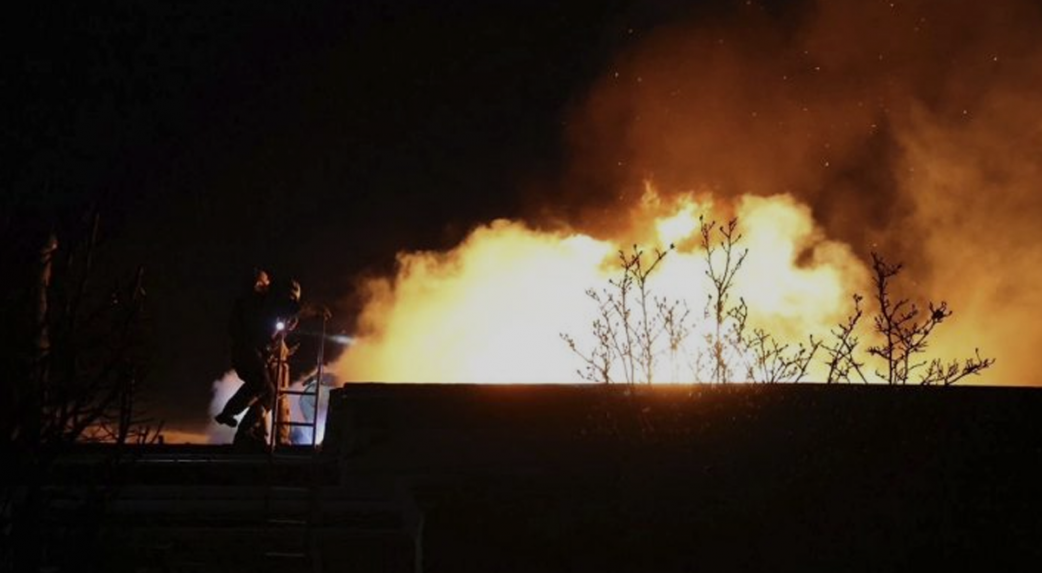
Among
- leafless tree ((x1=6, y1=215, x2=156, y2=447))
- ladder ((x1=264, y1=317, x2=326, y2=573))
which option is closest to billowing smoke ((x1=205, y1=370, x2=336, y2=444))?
ladder ((x1=264, y1=317, x2=326, y2=573))

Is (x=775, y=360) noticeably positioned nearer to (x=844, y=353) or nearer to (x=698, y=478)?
(x=844, y=353)

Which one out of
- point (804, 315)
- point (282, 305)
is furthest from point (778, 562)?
point (804, 315)

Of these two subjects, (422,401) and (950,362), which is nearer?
(422,401)

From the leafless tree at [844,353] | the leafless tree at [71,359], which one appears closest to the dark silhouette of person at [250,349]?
the leafless tree at [71,359]

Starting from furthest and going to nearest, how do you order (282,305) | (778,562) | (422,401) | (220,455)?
1. (282,305)
2. (220,455)
3. (422,401)
4. (778,562)

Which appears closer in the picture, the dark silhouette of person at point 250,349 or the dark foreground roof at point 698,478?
the dark foreground roof at point 698,478

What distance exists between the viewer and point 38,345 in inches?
248

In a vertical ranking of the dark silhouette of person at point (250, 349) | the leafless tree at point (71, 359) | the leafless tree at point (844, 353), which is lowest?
the leafless tree at point (71, 359)

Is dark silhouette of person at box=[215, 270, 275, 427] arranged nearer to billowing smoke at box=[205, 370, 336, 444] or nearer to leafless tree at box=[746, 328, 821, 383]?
billowing smoke at box=[205, 370, 336, 444]

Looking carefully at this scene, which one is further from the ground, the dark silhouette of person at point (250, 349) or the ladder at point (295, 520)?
the dark silhouette of person at point (250, 349)

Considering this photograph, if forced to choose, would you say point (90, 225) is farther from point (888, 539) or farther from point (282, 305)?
point (888, 539)

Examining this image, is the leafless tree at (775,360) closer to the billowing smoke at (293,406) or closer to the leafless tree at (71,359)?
the billowing smoke at (293,406)

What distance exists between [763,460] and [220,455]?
5769mm

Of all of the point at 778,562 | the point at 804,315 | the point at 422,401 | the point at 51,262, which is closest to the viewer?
the point at 51,262
